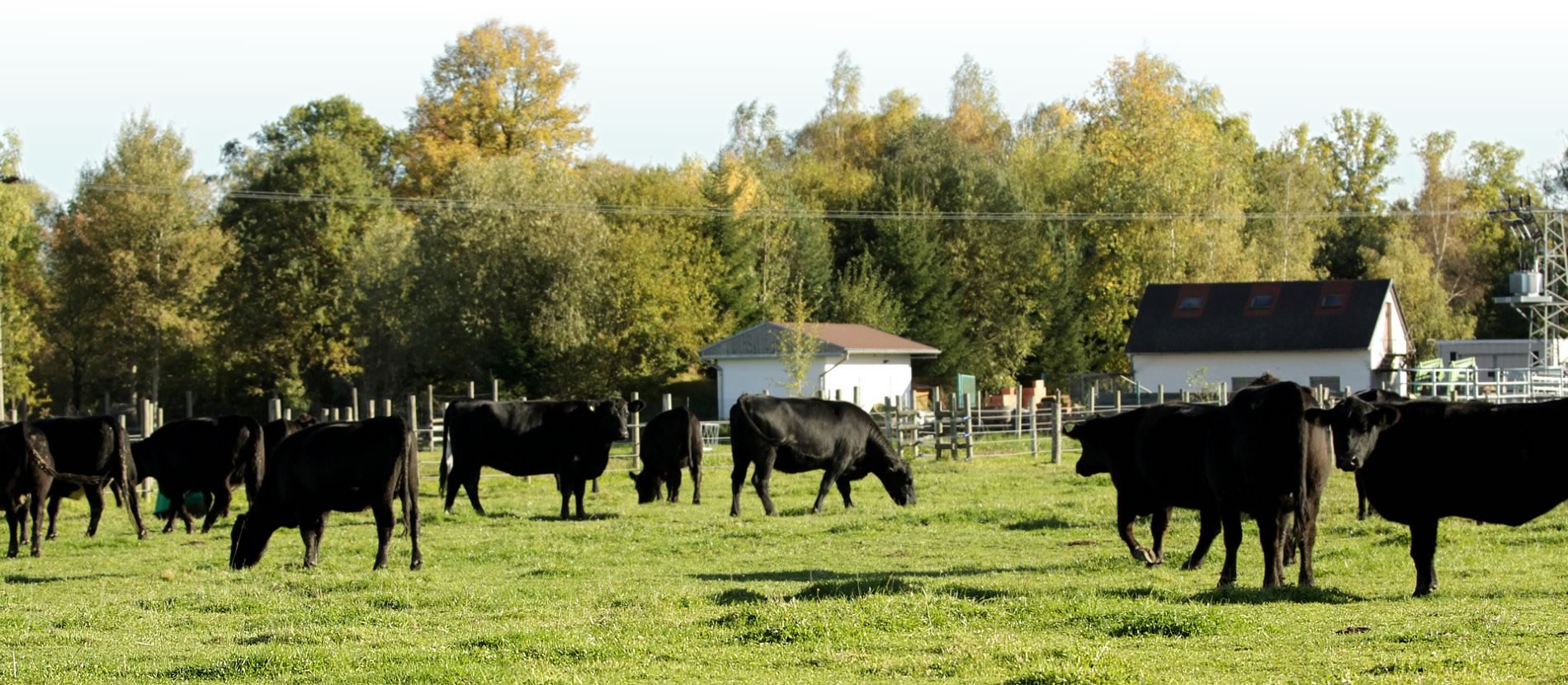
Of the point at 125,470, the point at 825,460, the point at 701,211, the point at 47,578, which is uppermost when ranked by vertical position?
the point at 701,211

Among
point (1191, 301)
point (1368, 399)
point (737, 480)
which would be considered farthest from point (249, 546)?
point (1191, 301)

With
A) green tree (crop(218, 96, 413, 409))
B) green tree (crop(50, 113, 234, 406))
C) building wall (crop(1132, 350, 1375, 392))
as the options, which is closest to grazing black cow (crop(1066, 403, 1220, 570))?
building wall (crop(1132, 350, 1375, 392))

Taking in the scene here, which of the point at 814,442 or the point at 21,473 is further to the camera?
the point at 814,442

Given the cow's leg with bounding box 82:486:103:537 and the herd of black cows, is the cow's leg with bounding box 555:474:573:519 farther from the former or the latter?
the cow's leg with bounding box 82:486:103:537

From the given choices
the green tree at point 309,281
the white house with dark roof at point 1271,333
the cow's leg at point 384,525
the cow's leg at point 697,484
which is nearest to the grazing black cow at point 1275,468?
the cow's leg at point 384,525

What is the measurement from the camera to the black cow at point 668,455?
2492cm

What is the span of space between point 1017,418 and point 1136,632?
2788 cm

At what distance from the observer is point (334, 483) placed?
1579 cm

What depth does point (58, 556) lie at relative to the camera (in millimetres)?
18172

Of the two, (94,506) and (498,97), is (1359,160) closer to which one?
(498,97)

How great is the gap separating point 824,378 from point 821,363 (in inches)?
54.6

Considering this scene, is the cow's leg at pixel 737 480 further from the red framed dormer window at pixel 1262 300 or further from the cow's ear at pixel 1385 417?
the red framed dormer window at pixel 1262 300

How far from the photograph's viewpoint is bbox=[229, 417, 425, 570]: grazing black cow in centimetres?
1569

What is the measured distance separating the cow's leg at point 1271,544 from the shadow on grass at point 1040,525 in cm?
596
